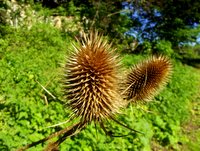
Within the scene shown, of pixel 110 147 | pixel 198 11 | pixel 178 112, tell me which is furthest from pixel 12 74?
pixel 198 11

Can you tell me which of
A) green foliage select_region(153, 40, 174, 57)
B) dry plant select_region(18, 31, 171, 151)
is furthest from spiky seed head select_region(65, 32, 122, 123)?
green foliage select_region(153, 40, 174, 57)

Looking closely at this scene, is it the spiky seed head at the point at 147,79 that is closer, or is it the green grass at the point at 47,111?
the spiky seed head at the point at 147,79

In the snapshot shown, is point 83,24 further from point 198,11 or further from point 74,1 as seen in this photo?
point 198,11

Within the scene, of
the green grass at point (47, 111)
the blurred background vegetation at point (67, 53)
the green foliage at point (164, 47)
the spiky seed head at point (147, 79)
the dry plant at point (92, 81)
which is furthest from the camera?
the green foliage at point (164, 47)

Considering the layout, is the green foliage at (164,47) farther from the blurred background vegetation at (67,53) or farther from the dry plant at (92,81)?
the dry plant at (92,81)

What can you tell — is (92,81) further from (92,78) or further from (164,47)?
(164,47)

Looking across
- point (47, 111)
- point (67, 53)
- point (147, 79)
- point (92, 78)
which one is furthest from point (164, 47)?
point (92, 78)

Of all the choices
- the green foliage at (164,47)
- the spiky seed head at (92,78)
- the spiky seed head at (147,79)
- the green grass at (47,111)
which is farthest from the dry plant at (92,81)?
the green foliage at (164,47)

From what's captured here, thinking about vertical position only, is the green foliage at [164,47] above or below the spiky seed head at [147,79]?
below

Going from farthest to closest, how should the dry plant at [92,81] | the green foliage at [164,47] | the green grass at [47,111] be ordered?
the green foliage at [164,47] < the green grass at [47,111] < the dry plant at [92,81]
